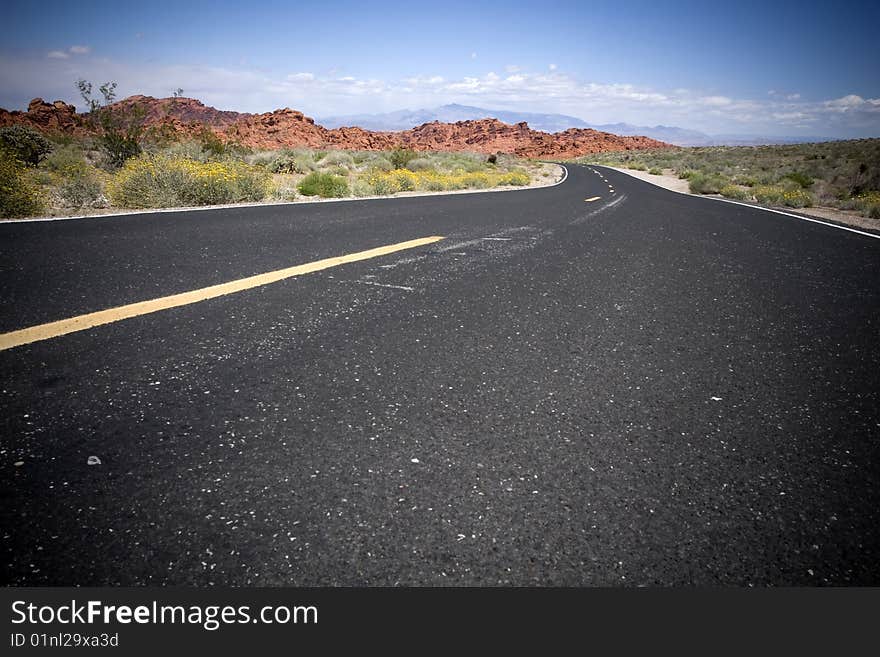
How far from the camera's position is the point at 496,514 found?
4.91ft

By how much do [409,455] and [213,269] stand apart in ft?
10.8

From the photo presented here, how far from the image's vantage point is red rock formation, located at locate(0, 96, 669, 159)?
199ft

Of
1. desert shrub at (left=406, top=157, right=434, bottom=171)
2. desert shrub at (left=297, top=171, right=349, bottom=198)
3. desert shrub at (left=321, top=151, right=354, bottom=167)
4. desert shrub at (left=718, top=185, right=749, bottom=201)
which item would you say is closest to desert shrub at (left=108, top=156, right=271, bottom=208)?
desert shrub at (left=297, top=171, right=349, bottom=198)

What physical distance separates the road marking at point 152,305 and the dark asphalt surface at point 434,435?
0.11 meters

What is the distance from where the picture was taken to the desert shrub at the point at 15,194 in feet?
24.8

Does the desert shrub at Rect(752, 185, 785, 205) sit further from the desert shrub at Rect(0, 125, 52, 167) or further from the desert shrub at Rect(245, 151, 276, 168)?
the desert shrub at Rect(0, 125, 52, 167)

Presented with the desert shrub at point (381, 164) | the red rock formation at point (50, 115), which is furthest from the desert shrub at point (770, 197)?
the red rock formation at point (50, 115)

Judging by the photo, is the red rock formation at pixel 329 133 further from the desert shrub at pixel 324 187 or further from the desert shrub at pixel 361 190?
the desert shrub at pixel 361 190

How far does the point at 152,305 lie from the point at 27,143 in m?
28.0

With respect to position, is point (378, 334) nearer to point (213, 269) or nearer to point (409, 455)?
point (409, 455)

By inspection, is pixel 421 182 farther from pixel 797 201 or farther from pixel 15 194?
pixel 15 194

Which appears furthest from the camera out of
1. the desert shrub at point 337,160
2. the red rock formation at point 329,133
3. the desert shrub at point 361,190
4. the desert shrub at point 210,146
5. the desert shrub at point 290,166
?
the red rock formation at point 329,133

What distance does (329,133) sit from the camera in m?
72.1

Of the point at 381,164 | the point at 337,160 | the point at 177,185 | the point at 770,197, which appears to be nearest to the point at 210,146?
the point at 337,160
